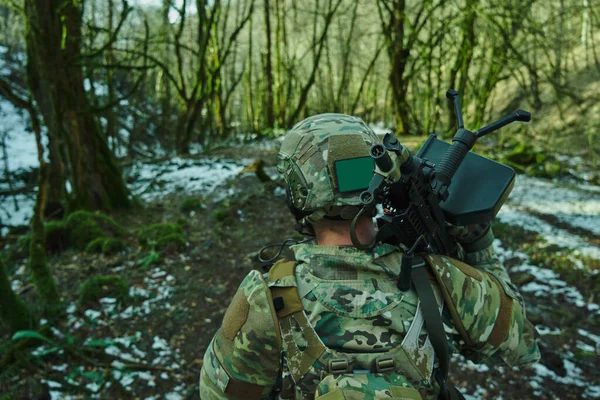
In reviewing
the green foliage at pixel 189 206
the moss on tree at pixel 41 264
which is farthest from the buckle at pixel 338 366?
the green foliage at pixel 189 206

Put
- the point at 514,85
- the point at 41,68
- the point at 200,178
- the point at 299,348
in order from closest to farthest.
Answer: the point at 299,348 < the point at 41,68 < the point at 200,178 < the point at 514,85

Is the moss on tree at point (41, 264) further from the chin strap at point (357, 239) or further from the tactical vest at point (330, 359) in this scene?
the chin strap at point (357, 239)

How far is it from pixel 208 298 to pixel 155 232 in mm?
1864

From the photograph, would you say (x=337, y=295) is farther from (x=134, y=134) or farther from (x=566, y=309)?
(x=134, y=134)

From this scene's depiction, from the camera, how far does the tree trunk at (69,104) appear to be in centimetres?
555

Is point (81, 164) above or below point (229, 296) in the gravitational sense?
above

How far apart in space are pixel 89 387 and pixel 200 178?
20.0ft

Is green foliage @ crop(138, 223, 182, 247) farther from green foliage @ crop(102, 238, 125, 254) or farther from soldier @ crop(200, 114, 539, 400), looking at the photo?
soldier @ crop(200, 114, 539, 400)

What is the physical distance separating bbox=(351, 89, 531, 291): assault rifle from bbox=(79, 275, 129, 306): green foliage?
388 cm

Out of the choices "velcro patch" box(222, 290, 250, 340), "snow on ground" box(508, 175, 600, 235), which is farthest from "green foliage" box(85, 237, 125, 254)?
"snow on ground" box(508, 175, 600, 235)

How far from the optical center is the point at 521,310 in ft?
4.70

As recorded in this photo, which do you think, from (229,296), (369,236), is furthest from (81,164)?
(369,236)

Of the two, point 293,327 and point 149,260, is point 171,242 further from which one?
point 293,327

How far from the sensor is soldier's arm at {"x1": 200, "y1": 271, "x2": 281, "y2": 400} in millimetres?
1238
